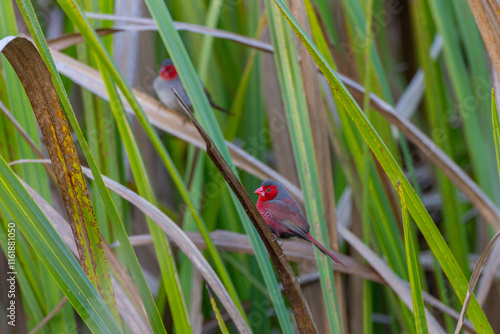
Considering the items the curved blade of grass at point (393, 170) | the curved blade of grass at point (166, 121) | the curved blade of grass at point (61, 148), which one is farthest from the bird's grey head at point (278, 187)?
the curved blade of grass at point (61, 148)

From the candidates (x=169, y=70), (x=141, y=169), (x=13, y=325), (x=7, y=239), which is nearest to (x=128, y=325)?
(x=141, y=169)

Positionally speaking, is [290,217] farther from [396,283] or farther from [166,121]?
[166,121]

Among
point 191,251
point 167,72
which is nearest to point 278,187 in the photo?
point 191,251

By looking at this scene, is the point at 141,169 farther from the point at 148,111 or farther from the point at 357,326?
the point at 357,326

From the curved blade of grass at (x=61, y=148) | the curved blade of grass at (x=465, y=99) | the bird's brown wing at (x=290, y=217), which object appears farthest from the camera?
the curved blade of grass at (x=465, y=99)

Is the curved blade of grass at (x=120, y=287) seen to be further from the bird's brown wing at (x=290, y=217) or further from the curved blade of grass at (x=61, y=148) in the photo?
the bird's brown wing at (x=290, y=217)

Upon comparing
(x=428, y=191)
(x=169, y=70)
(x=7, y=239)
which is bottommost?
(x=428, y=191)
